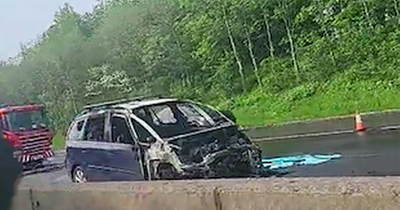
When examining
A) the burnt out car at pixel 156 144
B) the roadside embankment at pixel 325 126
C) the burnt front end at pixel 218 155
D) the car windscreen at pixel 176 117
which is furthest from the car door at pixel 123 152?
the roadside embankment at pixel 325 126

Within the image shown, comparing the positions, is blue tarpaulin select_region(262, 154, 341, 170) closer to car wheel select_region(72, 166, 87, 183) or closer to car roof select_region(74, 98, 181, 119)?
car roof select_region(74, 98, 181, 119)

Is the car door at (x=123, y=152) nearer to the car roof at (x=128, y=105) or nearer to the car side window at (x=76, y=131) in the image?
the car roof at (x=128, y=105)

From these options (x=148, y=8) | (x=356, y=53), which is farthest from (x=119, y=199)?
(x=148, y=8)

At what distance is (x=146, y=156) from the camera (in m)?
10.4

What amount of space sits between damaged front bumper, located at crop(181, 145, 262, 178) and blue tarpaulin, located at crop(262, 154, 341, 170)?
244cm

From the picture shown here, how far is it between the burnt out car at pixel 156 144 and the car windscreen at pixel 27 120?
8983 millimetres

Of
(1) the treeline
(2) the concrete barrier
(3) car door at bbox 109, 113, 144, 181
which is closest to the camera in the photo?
(2) the concrete barrier

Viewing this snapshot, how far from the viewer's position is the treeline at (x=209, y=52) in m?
26.8

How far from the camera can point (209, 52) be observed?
31844 millimetres

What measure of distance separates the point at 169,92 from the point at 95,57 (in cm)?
537

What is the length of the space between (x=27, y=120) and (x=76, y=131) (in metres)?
10.0

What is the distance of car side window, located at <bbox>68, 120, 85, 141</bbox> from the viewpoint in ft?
40.6

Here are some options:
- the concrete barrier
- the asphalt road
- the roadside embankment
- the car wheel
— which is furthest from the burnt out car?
the roadside embankment

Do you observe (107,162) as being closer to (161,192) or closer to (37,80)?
(161,192)
